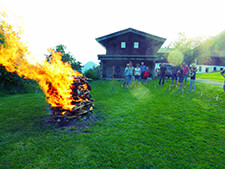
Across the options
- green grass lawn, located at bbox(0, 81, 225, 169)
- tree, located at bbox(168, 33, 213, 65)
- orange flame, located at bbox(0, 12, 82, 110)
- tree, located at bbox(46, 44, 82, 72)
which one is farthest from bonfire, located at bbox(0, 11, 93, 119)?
tree, located at bbox(168, 33, 213, 65)

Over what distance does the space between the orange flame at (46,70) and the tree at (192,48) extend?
3866cm

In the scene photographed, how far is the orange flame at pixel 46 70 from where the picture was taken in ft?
15.0

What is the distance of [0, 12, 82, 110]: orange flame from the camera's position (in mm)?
4566

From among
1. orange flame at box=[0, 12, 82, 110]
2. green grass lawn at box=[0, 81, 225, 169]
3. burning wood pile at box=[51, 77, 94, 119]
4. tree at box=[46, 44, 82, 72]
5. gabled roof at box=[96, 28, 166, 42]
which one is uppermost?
A: gabled roof at box=[96, 28, 166, 42]

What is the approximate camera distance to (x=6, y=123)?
14.3 feet

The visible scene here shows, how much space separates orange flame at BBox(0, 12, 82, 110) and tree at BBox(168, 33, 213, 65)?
3866cm

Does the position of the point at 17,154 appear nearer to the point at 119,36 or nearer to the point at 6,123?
the point at 6,123

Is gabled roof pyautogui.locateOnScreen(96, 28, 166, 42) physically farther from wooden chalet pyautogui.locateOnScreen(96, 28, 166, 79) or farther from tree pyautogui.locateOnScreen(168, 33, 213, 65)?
tree pyautogui.locateOnScreen(168, 33, 213, 65)

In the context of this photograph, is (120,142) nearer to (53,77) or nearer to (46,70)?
(53,77)

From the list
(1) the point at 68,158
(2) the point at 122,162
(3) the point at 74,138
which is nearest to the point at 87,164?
(1) the point at 68,158

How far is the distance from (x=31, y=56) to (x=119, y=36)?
1767 centimetres

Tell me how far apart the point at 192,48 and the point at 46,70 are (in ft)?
135

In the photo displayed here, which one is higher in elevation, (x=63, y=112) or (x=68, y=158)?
(x=63, y=112)

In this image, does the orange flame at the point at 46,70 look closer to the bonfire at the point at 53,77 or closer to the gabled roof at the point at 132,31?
the bonfire at the point at 53,77
